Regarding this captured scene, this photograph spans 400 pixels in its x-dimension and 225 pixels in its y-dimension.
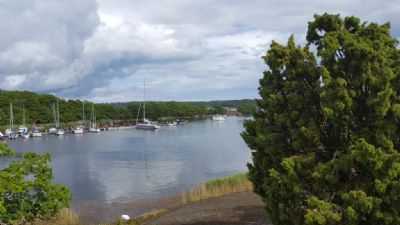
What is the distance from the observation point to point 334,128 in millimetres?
10922

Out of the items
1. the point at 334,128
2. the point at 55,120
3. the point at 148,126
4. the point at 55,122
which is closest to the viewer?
the point at 334,128

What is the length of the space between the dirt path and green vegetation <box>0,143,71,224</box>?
5.16 m

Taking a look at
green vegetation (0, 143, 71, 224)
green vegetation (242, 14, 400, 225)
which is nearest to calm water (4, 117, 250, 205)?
green vegetation (0, 143, 71, 224)

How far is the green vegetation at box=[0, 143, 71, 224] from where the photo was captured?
14359 millimetres

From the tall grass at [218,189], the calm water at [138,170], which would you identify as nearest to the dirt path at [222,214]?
the tall grass at [218,189]

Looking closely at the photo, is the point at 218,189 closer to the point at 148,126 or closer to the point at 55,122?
the point at 148,126

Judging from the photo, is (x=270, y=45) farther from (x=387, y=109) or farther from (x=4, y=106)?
(x=4, y=106)

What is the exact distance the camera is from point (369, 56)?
10344mm

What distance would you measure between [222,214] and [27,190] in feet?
24.8

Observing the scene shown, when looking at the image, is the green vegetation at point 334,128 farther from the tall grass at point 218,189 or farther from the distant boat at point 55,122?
the distant boat at point 55,122

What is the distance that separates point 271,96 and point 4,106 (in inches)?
5929

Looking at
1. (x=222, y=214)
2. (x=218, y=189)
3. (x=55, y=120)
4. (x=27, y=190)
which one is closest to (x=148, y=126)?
(x=55, y=120)

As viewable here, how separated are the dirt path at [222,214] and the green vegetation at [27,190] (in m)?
5.16

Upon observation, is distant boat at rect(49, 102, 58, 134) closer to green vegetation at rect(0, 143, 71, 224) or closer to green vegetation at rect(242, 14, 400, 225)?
green vegetation at rect(0, 143, 71, 224)
